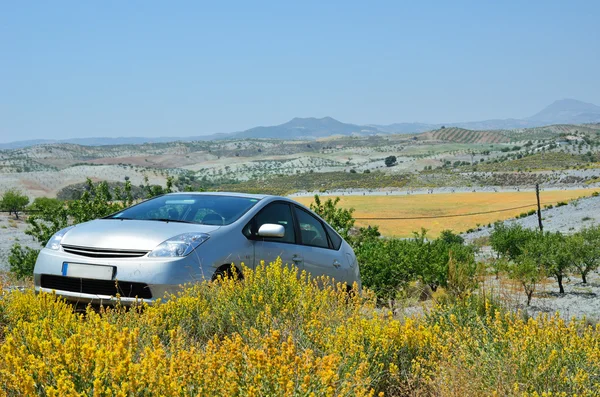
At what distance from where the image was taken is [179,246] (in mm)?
6262

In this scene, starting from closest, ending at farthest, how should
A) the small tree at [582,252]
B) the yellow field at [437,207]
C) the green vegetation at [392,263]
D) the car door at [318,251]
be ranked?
the car door at [318,251], the green vegetation at [392,263], the small tree at [582,252], the yellow field at [437,207]

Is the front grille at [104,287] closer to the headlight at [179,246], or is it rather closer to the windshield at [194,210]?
the headlight at [179,246]

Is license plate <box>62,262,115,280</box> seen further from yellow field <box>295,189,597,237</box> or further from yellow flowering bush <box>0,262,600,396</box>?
yellow field <box>295,189,597,237</box>

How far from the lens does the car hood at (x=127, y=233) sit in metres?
6.29

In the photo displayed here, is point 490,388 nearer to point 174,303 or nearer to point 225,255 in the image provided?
point 174,303

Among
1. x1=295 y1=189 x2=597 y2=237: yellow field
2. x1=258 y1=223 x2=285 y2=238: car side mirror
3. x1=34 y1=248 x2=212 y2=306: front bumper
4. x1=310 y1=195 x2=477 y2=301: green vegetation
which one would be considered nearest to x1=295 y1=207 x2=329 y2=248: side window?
x1=258 y1=223 x2=285 y2=238: car side mirror

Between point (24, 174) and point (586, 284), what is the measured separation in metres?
141

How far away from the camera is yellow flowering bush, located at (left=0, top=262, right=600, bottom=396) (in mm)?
3021

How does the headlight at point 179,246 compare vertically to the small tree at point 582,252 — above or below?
above

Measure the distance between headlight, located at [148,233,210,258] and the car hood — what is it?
0.23 feet

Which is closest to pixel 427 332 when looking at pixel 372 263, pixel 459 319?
A: pixel 459 319

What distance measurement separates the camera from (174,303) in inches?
202

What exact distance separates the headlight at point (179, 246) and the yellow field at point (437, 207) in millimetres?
52416

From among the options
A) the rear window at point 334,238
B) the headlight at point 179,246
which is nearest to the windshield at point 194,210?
the headlight at point 179,246
